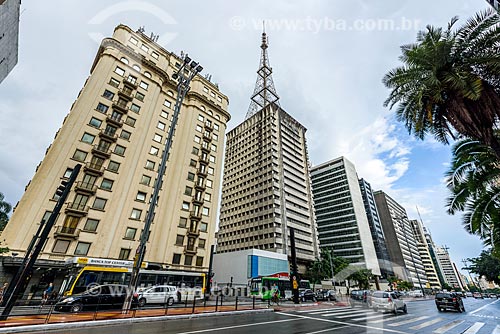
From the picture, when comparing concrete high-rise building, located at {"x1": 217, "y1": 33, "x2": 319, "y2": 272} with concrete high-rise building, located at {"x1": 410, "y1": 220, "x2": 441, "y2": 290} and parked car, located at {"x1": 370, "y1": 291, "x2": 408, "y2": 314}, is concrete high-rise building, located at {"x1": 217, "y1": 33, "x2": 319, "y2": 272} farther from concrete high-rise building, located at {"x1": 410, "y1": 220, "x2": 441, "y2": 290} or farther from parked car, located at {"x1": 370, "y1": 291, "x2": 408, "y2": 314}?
concrete high-rise building, located at {"x1": 410, "y1": 220, "x2": 441, "y2": 290}

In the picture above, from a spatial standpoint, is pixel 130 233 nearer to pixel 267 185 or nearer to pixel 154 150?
pixel 154 150

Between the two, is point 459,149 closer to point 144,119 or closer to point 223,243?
point 144,119

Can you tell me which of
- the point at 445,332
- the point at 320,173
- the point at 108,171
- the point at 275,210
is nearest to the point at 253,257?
the point at 275,210

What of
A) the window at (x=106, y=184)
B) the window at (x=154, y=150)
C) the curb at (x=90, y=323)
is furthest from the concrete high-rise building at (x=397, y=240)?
the window at (x=106, y=184)

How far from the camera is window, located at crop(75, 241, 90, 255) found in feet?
80.0

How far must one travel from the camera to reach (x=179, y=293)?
2033 centimetres

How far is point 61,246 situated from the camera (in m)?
23.6

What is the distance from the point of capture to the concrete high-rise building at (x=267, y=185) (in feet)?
195

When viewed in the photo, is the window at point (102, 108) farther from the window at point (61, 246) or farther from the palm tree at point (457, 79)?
the palm tree at point (457, 79)

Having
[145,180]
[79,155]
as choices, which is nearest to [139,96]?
[79,155]

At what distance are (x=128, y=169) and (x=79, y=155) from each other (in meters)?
5.71

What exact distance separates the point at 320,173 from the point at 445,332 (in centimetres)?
9605

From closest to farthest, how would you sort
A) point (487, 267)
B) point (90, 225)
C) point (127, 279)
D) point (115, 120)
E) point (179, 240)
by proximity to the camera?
point (127, 279) → point (90, 225) → point (115, 120) → point (179, 240) → point (487, 267)

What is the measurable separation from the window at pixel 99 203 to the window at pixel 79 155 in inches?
212
